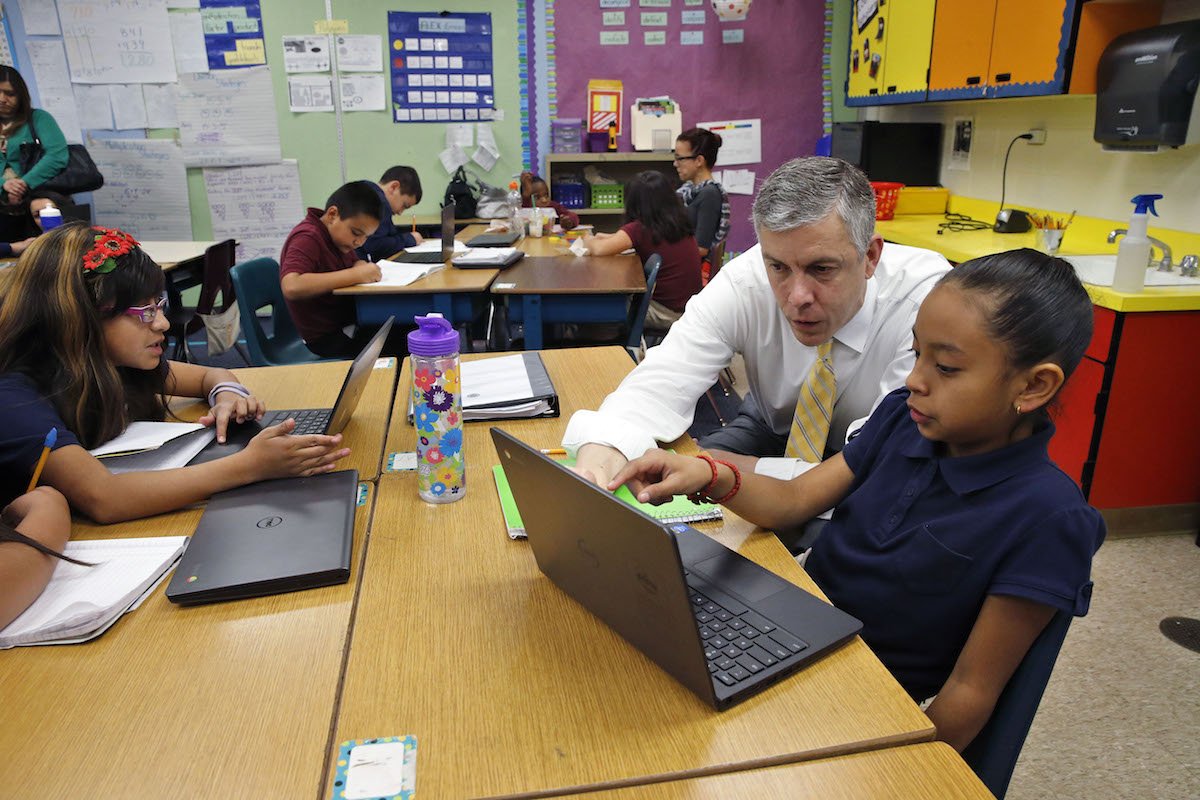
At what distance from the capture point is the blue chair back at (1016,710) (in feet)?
3.09

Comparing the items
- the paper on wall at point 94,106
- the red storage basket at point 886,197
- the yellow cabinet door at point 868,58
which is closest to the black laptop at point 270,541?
the red storage basket at point 886,197

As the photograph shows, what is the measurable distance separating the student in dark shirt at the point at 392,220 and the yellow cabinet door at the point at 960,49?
297cm

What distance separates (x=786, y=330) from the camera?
68.9 inches

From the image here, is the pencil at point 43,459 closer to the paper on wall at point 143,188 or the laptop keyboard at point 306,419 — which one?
the laptop keyboard at point 306,419

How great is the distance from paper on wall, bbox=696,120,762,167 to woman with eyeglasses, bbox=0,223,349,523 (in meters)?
4.93

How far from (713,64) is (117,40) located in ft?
13.4

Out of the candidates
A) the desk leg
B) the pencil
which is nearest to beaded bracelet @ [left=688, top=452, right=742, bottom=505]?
the pencil

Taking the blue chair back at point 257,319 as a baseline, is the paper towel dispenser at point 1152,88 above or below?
above

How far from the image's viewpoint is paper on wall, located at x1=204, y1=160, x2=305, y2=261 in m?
5.52

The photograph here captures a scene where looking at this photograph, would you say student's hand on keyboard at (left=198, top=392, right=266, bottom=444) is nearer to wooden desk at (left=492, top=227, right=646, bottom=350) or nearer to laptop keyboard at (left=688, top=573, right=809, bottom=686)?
laptop keyboard at (left=688, top=573, right=809, bottom=686)

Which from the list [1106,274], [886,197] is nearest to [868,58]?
[886,197]

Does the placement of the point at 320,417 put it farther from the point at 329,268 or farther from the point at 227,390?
the point at 329,268

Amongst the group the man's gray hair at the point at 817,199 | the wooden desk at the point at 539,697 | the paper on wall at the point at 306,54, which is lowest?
the wooden desk at the point at 539,697

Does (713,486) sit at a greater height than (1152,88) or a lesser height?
lesser
